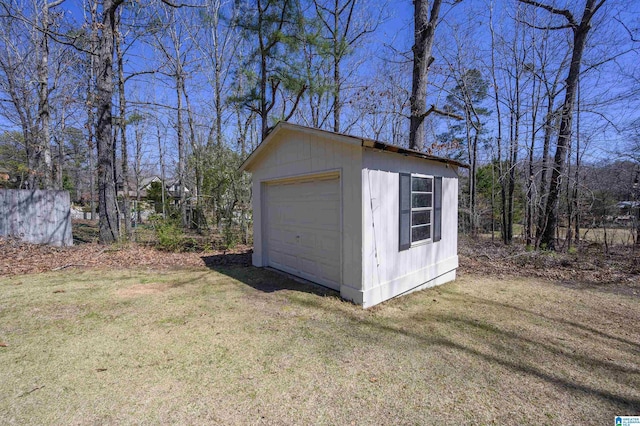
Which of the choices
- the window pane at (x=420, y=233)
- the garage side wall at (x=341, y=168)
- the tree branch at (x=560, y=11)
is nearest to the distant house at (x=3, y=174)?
the garage side wall at (x=341, y=168)

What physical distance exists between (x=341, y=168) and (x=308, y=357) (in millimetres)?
2647

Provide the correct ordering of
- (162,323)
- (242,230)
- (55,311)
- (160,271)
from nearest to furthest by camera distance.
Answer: (162,323)
(55,311)
(160,271)
(242,230)

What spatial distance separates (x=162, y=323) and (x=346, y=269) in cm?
255

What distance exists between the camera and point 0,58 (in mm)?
11648

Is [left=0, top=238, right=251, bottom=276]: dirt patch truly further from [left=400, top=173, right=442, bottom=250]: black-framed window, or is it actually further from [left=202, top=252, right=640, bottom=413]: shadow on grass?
[left=400, top=173, right=442, bottom=250]: black-framed window

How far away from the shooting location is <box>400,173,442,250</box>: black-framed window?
4820 millimetres

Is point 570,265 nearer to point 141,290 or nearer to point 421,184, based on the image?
point 421,184

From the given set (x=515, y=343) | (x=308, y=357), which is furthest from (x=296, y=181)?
(x=515, y=343)

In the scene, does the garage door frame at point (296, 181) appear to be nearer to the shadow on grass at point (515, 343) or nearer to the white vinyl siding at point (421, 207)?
the shadow on grass at point (515, 343)

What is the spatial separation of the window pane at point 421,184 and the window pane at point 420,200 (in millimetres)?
106

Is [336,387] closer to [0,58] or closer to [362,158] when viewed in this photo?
[362,158]

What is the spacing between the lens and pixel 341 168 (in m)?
4.49

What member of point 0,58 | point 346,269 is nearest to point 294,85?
point 346,269

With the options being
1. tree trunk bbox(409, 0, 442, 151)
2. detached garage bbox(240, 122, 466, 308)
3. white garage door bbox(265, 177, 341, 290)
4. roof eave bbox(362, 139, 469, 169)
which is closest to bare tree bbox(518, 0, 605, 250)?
tree trunk bbox(409, 0, 442, 151)
